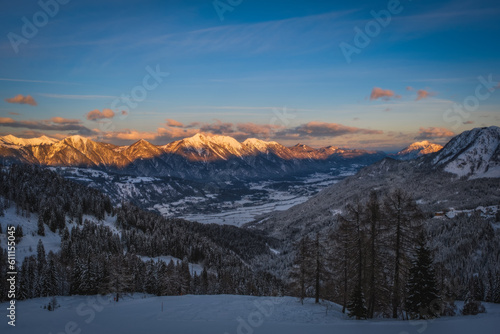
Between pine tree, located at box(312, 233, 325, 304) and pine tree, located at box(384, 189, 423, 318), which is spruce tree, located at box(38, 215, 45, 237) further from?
pine tree, located at box(384, 189, 423, 318)

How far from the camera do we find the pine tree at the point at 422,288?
22.7m

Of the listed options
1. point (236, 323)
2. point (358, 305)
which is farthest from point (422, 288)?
point (236, 323)

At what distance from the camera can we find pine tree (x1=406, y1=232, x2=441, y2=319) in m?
22.7

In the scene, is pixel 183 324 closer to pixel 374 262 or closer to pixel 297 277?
pixel 374 262

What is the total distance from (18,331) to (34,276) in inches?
1808

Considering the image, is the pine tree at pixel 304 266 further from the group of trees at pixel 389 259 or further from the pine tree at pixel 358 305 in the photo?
the pine tree at pixel 358 305

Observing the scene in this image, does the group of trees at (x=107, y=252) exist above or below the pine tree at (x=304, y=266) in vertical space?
below

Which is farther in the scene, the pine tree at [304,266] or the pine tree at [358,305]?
the pine tree at [304,266]

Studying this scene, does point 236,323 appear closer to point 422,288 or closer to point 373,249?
point 373,249

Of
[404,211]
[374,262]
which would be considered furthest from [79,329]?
[404,211]

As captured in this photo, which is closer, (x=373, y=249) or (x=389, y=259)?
(x=389, y=259)

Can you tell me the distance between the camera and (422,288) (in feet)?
75.6

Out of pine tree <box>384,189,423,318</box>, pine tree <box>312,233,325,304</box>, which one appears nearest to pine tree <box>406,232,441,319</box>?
pine tree <box>384,189,423,318</box>

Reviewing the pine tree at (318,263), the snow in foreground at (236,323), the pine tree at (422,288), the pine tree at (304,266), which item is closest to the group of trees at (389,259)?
the pine tree at (422,288)
